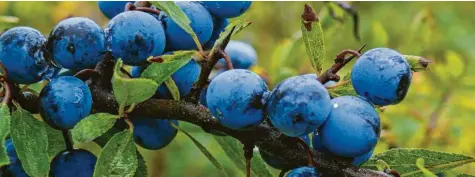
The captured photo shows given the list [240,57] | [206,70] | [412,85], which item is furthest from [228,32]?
[412,85]

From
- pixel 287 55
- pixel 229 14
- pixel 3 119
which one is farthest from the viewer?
pixel 287 55

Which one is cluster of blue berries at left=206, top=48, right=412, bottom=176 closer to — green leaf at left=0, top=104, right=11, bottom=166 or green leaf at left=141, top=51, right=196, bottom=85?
green leaf at left=141, top=51, right=196, bottom=85

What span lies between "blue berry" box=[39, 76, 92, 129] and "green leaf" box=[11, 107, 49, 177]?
0.02m

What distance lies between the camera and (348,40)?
2.66 m

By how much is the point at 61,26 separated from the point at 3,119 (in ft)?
0.54

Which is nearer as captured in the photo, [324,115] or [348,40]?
[324,115]

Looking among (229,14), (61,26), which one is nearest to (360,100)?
(229,14)

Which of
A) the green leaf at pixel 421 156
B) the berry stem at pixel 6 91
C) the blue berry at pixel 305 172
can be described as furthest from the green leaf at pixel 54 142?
the green leaf at pixel 421 156

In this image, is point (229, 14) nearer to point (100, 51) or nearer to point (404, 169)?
point (100, 51)

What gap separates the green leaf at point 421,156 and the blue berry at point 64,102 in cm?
46

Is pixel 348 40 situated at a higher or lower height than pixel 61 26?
lower

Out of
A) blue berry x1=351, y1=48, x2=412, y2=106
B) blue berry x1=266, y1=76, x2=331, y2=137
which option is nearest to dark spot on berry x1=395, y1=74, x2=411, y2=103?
blue berry x1=351, y1=48, x2=412, y2=106

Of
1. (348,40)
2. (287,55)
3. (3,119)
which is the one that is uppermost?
(3,119)

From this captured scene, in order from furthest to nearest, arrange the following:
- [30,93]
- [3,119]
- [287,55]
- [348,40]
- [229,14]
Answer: [348,40] → [287,55] → [229,14] → [30,93] → [3,119]
